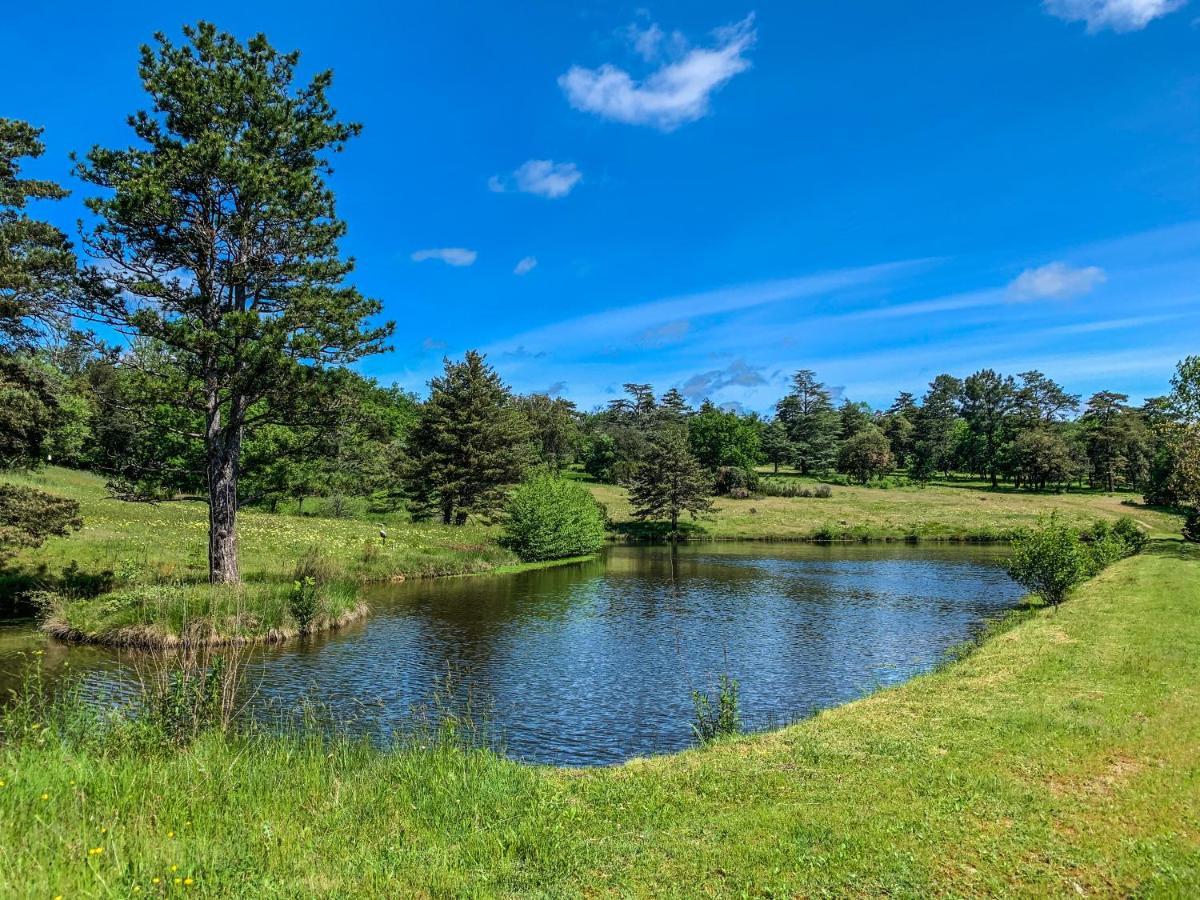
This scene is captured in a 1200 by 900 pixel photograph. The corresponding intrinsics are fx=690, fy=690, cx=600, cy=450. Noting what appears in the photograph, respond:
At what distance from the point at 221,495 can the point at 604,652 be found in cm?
1504

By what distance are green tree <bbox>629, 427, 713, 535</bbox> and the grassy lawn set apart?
14.3ft

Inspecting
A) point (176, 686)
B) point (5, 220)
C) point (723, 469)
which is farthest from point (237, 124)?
point (723, 469)

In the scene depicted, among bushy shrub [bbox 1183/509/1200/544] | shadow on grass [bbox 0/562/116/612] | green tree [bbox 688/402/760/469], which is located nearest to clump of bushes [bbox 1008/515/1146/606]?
bushy shrub [bbox 1183/509/1200/544]

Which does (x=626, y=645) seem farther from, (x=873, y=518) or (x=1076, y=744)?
(x=873, y=518)

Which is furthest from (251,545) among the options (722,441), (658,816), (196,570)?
(722,441)

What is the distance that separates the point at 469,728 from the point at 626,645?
409 inches

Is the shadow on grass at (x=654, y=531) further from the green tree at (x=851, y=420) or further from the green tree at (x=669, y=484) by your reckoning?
the green tree at (x=851, y=420)

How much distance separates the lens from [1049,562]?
27781 millimetres

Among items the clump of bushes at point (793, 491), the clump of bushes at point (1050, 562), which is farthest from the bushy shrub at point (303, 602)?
the clump of bushes at point (793, 491)

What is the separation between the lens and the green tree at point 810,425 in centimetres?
12606

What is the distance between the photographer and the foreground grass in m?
6.62

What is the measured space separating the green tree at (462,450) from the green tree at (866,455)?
254 ft

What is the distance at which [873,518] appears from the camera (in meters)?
85.8

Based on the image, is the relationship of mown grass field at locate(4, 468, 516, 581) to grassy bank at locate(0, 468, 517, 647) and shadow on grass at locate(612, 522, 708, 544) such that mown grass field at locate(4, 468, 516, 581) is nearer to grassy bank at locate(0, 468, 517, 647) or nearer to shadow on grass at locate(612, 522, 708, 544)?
grassy bank at locate(0, 468, 517, 647)
